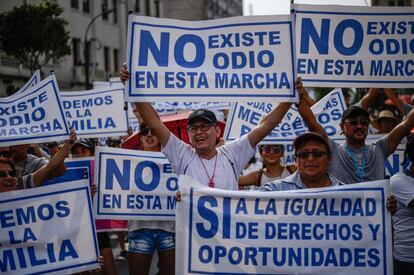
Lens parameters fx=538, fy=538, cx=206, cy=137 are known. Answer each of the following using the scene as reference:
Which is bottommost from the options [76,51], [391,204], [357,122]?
[391,204]

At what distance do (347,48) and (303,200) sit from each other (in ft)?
5.87

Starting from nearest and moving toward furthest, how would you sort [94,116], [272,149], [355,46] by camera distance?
[355,46], [272,149], [94,116]

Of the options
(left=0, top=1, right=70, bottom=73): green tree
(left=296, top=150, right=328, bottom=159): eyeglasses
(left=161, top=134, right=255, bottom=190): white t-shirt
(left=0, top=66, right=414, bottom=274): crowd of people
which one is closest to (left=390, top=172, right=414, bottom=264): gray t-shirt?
(left=0, top=66, right=414, bottom=274): crowd of people

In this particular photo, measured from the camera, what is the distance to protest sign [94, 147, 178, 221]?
206 inches

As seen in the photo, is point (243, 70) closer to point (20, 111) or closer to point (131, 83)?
point (131, 83)

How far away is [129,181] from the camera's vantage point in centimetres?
532

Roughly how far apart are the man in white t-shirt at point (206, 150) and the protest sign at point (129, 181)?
1164mm

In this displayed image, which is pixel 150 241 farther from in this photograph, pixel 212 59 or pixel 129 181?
pixel 212 59

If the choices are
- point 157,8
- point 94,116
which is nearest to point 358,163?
point 94,116

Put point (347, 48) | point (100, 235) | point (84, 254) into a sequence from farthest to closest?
point (100, 235) < point (347, 48) < point (84, 254)

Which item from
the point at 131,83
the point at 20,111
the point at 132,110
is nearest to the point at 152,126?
the point at 131,83

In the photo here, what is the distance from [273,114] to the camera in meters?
4.21

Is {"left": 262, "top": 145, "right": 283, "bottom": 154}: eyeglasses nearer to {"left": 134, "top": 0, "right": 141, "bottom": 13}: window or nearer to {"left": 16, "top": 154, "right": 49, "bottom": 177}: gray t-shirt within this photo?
{"left": 16, "top": 154, "right": 49, "bottom": 177}: gray t-shirt

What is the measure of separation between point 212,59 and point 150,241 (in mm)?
1650
